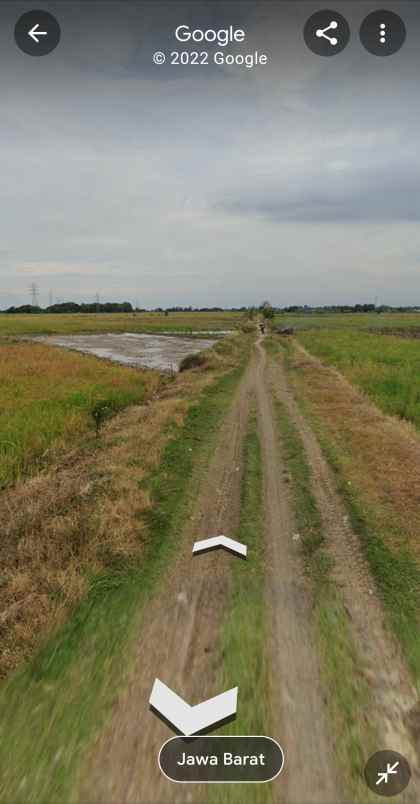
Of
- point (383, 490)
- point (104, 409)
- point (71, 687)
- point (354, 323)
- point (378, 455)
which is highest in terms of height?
point (354, 323)

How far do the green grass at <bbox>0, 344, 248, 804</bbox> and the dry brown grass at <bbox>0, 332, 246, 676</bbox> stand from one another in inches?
9.7

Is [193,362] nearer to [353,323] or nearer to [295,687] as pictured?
[295,687]

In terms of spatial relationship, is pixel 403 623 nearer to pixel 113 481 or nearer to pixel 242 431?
pixel 113 481

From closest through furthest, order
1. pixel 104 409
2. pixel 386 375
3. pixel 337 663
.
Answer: pixel 337 663, pixel 104 409, pixel 386 375

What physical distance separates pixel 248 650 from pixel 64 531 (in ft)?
10.9

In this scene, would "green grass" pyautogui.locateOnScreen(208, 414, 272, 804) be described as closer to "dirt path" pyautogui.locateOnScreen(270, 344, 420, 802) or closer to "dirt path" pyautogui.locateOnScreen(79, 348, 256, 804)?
"dirt path" pyautogui.locateOnScreen(79, 348, 256, 804)

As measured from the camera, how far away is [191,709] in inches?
127

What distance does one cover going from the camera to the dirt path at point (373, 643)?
302cm

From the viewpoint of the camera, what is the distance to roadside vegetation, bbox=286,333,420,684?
4.52 m

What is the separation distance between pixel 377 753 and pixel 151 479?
222 inches

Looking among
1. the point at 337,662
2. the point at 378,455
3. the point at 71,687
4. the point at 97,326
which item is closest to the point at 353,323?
the point at 97,326

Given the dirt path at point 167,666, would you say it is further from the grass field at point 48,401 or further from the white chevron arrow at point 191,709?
the grass field at point 48,401

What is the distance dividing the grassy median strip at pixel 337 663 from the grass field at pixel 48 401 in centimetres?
710

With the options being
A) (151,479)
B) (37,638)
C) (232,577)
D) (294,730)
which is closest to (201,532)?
(232,577)
